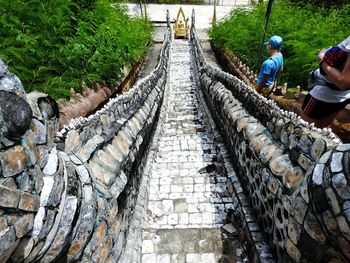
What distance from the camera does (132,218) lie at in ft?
10.4

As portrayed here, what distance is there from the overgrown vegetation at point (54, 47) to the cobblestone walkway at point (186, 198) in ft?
7.08

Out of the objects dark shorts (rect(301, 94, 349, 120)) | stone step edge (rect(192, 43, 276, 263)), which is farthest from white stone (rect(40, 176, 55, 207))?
dark shorts (rect(301, 94, 349, 120))

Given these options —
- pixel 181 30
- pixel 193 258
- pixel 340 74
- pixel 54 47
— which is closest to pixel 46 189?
pixel 193 258

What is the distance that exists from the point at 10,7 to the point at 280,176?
7.09 meters

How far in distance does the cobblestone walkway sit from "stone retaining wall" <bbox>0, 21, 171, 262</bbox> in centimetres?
48

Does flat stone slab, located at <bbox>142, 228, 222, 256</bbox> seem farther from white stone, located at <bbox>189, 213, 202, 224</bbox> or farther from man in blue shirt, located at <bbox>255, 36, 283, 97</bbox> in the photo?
man in blue shirt, located at <bbox>255, 36, 283, 97</bbox>

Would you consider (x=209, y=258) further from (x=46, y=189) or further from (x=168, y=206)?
(x=46, y=189)

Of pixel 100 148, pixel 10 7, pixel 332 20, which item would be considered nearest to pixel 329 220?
pixel 100 148

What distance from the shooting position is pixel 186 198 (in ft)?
12.2

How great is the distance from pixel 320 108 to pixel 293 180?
64.4 inches

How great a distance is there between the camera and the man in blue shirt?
5266mm

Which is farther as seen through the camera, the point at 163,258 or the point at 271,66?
the point at 271,66

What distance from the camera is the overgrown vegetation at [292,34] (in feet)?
26.7

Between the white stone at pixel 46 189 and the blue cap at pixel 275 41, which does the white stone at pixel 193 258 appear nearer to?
the white stone at pixel 46 189
